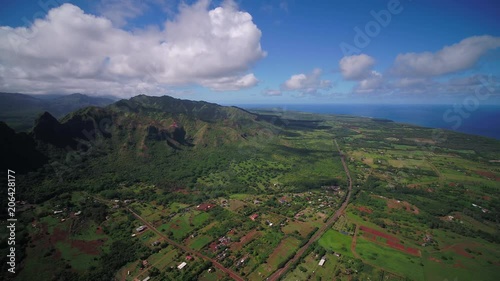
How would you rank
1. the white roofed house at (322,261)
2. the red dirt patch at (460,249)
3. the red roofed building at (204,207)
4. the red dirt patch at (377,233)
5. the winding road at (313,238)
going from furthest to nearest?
the red roofed building at (204,207)
the red dirt patch at (377,233)
the red dirt patch at (460,249)
the white roofed house at (322,261)
the winding road at (313,238)

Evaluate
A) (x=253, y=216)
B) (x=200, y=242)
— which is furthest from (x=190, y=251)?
(x=253, y=216)

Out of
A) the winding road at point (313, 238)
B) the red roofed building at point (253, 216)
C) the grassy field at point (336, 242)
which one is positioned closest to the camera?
the winding road at point (313, 238)

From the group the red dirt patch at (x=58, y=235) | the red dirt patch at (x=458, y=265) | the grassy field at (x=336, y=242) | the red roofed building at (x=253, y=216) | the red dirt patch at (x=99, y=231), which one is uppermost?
the red dirt patch at (x=58, y=235)

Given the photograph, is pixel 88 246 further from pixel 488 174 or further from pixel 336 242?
pixel 488 174

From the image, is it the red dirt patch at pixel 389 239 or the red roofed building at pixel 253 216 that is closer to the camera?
the red dirt patch at pixel 389 239

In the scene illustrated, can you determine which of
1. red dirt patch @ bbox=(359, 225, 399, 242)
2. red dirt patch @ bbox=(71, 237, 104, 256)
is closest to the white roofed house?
red dirt patch @ bbox=(359, 225, 399, 242)

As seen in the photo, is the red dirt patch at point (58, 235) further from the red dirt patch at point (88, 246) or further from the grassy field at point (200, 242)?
the grassy field at point (200, 242)

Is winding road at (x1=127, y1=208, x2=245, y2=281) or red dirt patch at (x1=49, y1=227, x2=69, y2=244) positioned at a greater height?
red dirt patch at (x1=49, y1=227, x2=69, y2=244)

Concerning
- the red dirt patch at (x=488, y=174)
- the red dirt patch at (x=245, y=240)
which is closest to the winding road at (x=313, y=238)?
the red dirt patch at (x=245, y=240)

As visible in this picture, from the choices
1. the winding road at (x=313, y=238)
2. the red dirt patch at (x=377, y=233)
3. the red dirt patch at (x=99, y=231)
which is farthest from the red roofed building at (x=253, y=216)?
the red dirt patch at (x=99, y=231)

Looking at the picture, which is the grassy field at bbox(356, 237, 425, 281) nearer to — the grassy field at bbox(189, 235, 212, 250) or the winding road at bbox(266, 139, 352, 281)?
the winding road at bbox(266, 139, 352, 281)

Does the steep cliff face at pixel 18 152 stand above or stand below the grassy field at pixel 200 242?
above
